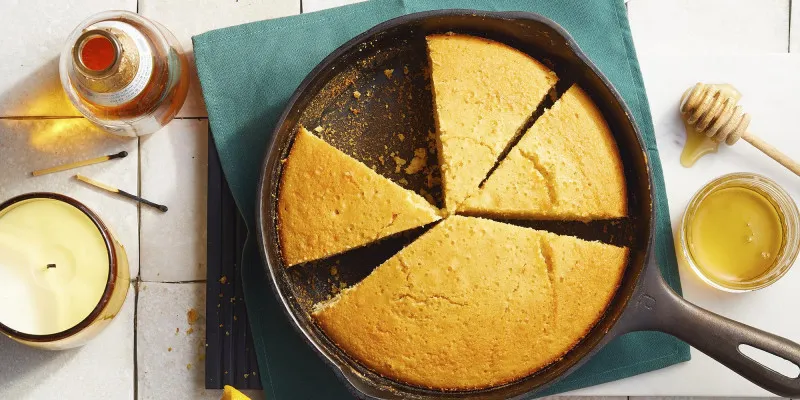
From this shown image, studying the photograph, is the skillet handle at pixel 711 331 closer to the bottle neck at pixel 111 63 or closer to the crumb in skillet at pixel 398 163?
the crumb in skillet at pixel 398 163

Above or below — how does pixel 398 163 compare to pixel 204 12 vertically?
below

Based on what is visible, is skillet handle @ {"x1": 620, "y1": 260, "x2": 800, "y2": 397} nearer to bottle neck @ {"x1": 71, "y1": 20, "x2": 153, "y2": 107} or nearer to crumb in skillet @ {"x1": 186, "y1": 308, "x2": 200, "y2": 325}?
crumb in skillet @ {"x1": 186, "y1": 308, "x2": 200, "y2": 325}

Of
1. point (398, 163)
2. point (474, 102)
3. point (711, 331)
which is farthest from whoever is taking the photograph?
point (398, 163)

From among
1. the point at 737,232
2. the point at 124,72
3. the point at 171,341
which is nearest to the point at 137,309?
the point at 171,341

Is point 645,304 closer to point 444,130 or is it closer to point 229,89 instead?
point 444,130

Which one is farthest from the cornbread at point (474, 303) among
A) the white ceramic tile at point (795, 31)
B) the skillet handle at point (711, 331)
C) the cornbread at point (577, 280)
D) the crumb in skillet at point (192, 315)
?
the white ceramic tile at point (795, 31)

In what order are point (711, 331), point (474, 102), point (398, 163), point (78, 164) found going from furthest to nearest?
point (78, 164) < point (398, 163) < point (474, 102) < point (711, 331)

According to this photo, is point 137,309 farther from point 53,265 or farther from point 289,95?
point 289,95

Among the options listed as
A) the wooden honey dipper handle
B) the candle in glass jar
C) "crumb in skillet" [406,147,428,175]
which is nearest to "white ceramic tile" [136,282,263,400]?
the candle in glass jar
